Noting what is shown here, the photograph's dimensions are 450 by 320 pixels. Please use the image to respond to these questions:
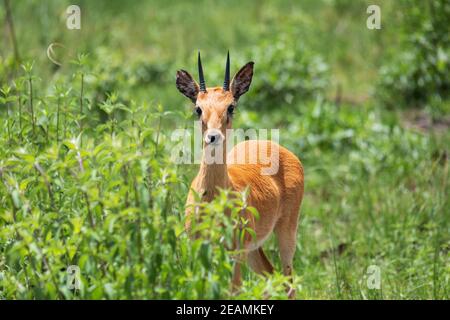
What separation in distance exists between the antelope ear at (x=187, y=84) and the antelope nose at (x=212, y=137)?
635 millimetres

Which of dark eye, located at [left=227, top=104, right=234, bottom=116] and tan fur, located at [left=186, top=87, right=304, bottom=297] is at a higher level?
dark eye, located at [left=227, top=104, right=234, bottom=116]

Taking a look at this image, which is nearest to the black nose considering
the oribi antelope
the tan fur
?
the oribi antelope

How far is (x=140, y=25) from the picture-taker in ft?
49.5

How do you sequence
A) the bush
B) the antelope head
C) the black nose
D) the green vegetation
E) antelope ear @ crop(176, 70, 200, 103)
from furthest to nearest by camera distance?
1. the bush
2. antelope ear @ crop(176, 70, 200, 103)
3. the antelope head
4. the black nose
5. the green vegetation

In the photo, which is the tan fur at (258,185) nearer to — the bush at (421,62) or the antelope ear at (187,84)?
the antelope ear at (187,84)

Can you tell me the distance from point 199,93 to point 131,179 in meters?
1.21

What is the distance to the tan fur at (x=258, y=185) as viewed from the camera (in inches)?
212

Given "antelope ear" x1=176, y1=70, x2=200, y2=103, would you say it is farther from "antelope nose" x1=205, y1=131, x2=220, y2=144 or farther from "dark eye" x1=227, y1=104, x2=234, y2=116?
"antelope nose" x1=205, y1=131, x2=220, y2=144

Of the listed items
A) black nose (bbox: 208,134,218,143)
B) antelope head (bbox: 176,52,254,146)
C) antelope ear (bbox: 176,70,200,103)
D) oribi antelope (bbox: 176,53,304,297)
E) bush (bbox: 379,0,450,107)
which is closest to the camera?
black nose (bbox: 208,134,218,143)

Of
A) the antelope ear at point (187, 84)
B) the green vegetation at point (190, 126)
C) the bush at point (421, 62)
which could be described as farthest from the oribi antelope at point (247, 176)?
the bush at point (421, 62)

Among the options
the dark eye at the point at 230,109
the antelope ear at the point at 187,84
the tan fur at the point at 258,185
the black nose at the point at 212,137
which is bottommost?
the tan fur at the point at 258,185

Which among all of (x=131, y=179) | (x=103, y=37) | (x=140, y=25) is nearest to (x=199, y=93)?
(x=131, y=179)

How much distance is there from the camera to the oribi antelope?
536 cm

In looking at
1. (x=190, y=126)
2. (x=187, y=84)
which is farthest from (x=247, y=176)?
(x=190, y=126)
